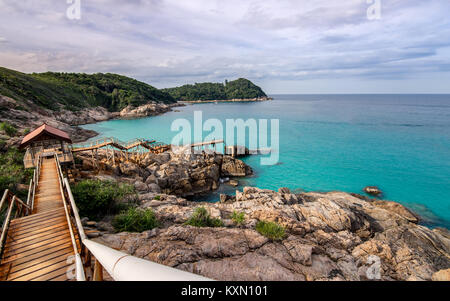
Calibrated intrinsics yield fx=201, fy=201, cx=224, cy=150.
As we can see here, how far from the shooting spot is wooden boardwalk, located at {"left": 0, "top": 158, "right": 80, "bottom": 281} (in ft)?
15.9

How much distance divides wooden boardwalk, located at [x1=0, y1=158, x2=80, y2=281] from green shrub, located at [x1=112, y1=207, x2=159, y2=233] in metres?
2.38

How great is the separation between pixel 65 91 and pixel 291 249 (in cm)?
9787

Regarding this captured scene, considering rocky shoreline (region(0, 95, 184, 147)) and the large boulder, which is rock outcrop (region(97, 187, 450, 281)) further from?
rocky shoreline (region(0, 95, 184, 147))

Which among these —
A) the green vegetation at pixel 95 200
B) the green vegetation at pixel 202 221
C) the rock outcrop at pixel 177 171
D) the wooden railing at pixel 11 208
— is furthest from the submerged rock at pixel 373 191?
the wooden railing at pixel 11 208

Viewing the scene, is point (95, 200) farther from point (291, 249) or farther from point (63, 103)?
point (63, 103)

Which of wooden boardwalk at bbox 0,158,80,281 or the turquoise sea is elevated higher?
wooden boardwalk at bbox 0,158,80,281

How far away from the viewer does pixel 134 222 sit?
9.24 metres

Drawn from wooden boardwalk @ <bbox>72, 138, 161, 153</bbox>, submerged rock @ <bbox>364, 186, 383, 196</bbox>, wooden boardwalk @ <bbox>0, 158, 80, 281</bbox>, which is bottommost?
submerged rock @ <bbox>364, 186, 383, 196</bbox>

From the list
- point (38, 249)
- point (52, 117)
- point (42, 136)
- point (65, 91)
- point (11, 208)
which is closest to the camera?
point (38, 249)

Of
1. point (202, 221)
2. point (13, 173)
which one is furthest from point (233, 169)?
point (13, 173)

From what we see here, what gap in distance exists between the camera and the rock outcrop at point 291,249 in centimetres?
689

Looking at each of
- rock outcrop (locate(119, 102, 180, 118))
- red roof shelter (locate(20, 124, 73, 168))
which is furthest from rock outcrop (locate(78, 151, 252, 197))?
rock outcrop (locate(119, 102, 180, 118))
